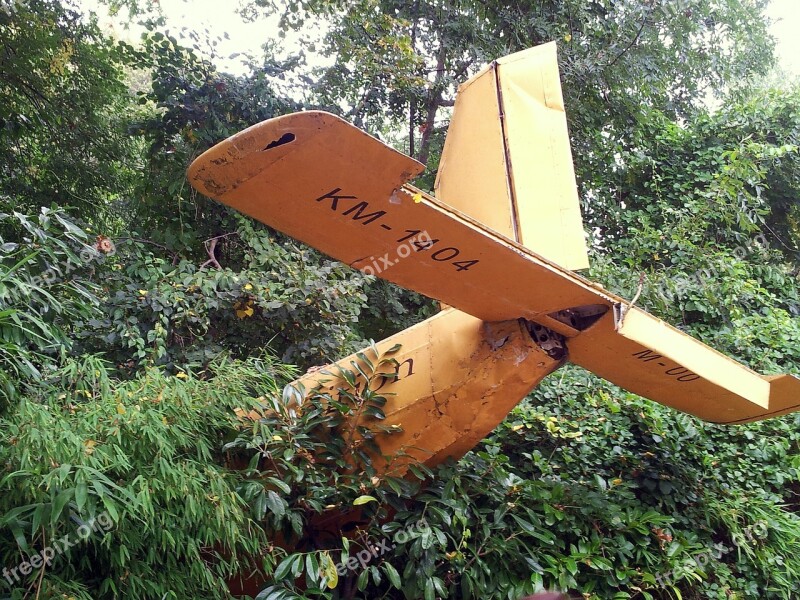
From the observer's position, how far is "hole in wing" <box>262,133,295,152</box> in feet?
5.01

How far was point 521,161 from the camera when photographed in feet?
9.50

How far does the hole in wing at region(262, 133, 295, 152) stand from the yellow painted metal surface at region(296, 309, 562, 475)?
137 cm

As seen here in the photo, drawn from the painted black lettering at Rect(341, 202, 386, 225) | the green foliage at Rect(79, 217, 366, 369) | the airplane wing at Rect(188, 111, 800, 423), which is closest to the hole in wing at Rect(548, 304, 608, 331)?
the airplane wing at Rect(188, 111, 800, 423)

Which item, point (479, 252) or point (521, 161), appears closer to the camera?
point (479, 252)

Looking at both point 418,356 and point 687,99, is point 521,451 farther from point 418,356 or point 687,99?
point 687,99

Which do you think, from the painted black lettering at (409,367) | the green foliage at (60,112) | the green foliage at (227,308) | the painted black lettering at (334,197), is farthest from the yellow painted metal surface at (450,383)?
the green foliage at (60,112)

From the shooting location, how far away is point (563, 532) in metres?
2.97

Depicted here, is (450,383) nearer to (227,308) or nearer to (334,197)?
(334,197)

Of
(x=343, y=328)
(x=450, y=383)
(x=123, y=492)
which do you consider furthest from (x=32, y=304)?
(x=343, y=328)

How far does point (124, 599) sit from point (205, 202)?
3991 mm

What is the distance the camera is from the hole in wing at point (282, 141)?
5.01 feet

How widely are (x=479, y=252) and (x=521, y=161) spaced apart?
1030 millimetres

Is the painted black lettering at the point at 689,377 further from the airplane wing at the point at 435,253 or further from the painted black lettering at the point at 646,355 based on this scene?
the painted black lettering at the point at 646,355

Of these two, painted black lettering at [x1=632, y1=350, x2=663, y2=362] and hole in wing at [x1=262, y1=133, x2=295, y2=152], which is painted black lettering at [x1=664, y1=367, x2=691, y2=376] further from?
hole in wing at [x1=262, y1=133, x2=295, y2=152]
